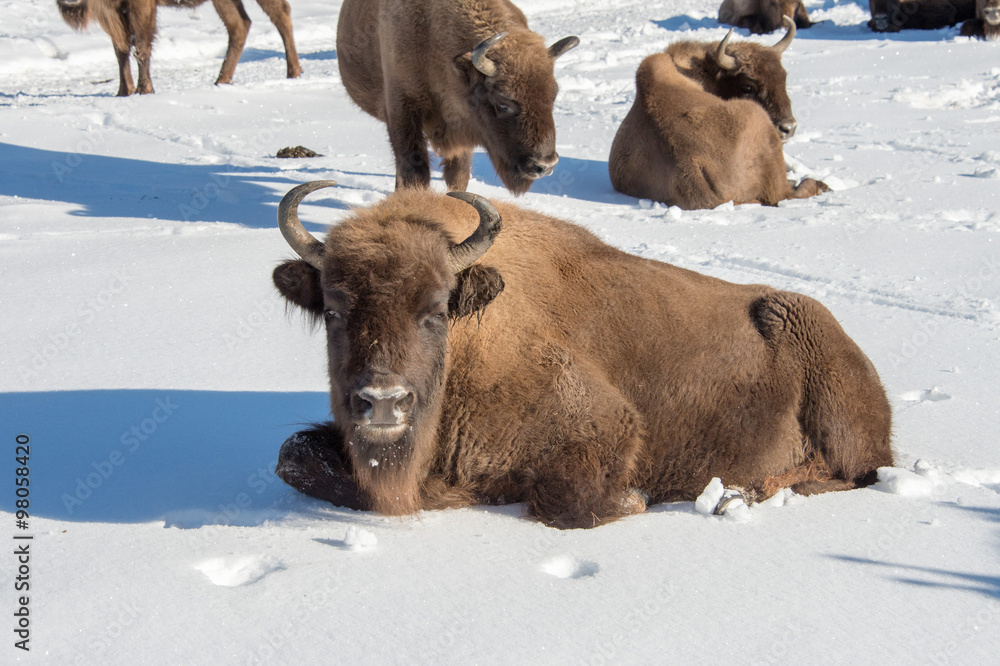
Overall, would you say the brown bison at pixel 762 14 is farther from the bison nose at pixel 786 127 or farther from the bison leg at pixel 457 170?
the bison leg at pixel 457 170

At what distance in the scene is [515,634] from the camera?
258cm

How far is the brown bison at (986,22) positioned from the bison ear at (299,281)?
16.9 metres

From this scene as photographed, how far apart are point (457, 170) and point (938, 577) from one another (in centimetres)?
566

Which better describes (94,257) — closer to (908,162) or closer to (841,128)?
(908,162)

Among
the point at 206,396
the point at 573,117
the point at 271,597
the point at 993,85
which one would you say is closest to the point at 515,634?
the point at 271,597

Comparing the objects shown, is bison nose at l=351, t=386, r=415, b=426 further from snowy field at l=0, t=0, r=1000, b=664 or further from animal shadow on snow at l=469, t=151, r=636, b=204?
animal shadow on snow at l=469, t=151, r=636, b=204

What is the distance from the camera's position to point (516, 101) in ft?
22.0

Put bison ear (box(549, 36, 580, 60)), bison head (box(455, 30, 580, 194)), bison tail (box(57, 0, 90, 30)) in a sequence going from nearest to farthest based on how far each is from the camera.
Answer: bison head (box(455, 30, 580, 194)), bison ear (box(549, 36, 580, 60)), bison tail (box(57, 0, 90, 30))

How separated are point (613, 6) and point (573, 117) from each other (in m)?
14.0

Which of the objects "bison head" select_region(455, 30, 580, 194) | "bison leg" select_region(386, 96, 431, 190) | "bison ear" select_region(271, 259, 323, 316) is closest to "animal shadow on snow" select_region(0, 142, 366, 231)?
"bison leg" select_region(386, 96, 431, 190)

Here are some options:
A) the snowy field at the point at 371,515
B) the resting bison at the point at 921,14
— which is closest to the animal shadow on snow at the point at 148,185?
the snowy field at the point at 371,515

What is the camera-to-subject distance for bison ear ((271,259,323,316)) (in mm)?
3445

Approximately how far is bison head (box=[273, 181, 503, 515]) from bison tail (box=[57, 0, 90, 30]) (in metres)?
11.8

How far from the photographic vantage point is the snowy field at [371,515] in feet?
8.52
